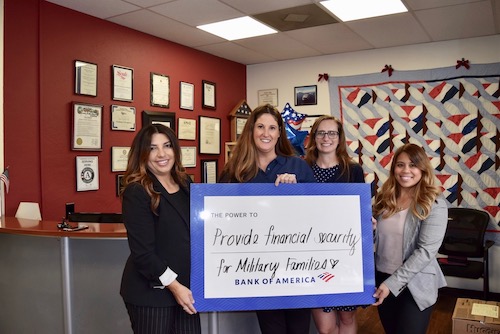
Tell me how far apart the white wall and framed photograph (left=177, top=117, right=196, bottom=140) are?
1.21m

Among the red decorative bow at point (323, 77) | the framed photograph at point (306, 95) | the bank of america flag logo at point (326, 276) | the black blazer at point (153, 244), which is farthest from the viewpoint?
the framed photograph at point (306, 95)

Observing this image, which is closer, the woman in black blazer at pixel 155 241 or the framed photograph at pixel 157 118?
the woman in black blazer at pixel 155 241

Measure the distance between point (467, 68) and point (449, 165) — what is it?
3.24ft

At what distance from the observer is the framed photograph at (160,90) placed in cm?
423

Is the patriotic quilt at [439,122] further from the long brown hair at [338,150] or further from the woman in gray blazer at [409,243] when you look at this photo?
the woman in gray blazer at [409,243]

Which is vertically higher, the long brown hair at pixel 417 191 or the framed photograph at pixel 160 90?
the framed photograph at pixel 160 90

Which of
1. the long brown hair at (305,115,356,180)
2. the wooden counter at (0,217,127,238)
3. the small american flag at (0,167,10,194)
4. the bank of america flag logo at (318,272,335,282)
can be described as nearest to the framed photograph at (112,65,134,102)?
the small american flag at (0,167,10,194)

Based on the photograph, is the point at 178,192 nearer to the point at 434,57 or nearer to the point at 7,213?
the point at 7,213

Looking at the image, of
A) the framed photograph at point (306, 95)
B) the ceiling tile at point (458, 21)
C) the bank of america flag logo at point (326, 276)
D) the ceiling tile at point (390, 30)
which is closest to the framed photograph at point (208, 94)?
the framed photograph at point (306, 95)

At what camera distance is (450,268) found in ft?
13.1

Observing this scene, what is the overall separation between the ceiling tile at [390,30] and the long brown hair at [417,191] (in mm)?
2190

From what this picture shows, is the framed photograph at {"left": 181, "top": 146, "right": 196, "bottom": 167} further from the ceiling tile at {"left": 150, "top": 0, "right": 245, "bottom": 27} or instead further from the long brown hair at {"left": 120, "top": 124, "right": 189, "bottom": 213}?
the long brown hair at {"left": 120, "top": 124, "right": 189, "bottom": 213}

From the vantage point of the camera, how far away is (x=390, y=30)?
412cm

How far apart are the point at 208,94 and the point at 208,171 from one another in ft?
2.87
